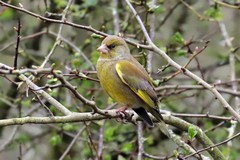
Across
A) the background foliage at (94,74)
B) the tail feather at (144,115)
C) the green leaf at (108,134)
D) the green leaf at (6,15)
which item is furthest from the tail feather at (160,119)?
the green leaf at (6,15)

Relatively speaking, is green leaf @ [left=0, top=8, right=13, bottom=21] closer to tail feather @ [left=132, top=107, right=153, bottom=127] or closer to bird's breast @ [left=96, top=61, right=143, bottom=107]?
bird's breast @ [left=96, top=61, right=143, bottom=107]

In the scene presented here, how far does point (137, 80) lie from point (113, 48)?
Answer: 1.19 ft

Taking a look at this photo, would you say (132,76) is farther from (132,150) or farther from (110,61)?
(132,150)

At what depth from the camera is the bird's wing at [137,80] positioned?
4.24 metres

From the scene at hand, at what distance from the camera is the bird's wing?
4243mm

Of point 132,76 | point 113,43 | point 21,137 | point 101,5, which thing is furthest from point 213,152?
point 101,5

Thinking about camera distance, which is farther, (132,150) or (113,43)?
(132,150)

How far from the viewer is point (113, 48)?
451 centimetres

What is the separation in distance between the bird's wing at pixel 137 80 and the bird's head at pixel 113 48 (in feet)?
0.60

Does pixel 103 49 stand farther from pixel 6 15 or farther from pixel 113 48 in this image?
pixel 6 15

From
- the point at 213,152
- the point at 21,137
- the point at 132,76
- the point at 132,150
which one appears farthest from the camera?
the point at 21,137

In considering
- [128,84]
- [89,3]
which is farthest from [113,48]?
[89,3]

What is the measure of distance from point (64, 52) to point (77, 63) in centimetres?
164

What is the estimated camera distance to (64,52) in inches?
264
